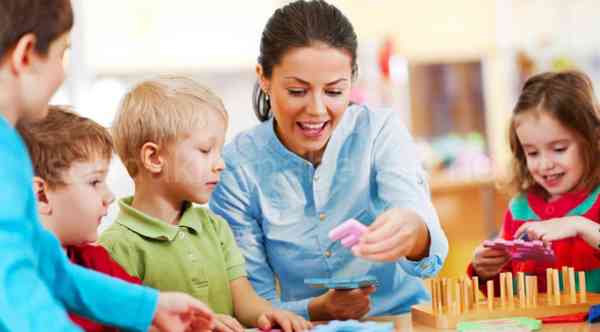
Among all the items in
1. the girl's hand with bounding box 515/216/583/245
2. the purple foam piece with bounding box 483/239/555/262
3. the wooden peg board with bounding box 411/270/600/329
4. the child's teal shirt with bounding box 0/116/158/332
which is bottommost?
the wooden peg board with bounding box 411/270/600/329

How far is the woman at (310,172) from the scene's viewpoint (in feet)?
5.99

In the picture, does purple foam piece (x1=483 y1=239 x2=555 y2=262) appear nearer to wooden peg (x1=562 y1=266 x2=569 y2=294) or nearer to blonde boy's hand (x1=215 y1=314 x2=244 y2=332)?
wooden peg (x1=562 y1=266 x2=569 y2=294)

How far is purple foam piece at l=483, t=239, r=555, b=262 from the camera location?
1.71 meters

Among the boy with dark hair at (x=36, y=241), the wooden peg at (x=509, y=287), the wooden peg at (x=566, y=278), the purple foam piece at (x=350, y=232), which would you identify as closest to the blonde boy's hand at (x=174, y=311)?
the boy with dark hair at (x=36, y=241)

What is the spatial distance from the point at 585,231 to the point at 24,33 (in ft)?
3.91

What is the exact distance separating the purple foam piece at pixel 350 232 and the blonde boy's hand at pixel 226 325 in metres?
0.25

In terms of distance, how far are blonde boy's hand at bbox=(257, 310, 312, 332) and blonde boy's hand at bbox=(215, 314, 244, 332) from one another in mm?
50

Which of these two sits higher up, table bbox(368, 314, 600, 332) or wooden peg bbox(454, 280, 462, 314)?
wooden peg bbox(454, 280, 462, 314)

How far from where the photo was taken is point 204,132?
1.75 meters

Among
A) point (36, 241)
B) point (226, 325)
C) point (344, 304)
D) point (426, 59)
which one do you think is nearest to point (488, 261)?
point (344, 304)

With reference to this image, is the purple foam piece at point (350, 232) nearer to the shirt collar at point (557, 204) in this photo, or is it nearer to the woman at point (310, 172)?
the woman at point (310, 172)

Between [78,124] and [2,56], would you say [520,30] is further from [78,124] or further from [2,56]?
[2,56]

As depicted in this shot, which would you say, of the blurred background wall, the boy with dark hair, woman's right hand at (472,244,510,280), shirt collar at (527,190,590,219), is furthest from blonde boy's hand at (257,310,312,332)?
the blurred background wall

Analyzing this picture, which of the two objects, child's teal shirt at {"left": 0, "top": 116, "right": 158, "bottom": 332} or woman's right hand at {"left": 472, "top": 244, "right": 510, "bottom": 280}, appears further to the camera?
woman's right hand at {"left": 472, "top": 244, "right": 510, "bottom": 280}
